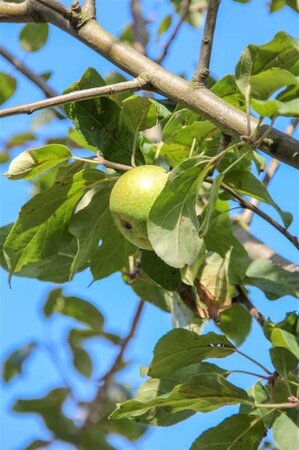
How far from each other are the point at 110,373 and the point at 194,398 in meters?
1.40

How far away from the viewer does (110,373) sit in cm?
270

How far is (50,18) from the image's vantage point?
56.4 inches

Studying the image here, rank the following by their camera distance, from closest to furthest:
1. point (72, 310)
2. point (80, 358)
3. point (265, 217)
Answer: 1. point (265, 217)
2. point (72, 310)
3. point (80, 358)

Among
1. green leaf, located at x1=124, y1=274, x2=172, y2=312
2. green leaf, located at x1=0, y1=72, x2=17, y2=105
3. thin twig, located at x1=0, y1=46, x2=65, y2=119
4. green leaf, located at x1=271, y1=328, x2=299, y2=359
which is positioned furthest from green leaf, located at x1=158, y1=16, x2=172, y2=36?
green leaf, located at x1=271, y1=328, x2=299, y2=359

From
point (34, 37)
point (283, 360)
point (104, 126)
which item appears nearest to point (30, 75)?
point (34, 37)

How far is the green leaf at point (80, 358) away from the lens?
10.6ft

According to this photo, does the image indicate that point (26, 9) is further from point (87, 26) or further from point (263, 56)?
point (263, 56)

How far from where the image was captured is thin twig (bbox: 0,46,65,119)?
2057 mm

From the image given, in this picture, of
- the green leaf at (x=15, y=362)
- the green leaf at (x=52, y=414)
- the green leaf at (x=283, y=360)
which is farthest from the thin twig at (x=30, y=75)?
the green leaf at (x=15, y=362)

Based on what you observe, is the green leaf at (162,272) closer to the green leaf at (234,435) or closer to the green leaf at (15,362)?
the green leaf at (234,435)

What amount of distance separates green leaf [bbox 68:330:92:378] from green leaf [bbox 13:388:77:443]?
12.6 inches

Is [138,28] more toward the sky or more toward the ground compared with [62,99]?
more toward the sky

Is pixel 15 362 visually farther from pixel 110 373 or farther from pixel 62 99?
pixel 62 99

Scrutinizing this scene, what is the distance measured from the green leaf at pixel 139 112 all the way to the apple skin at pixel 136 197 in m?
0.12
